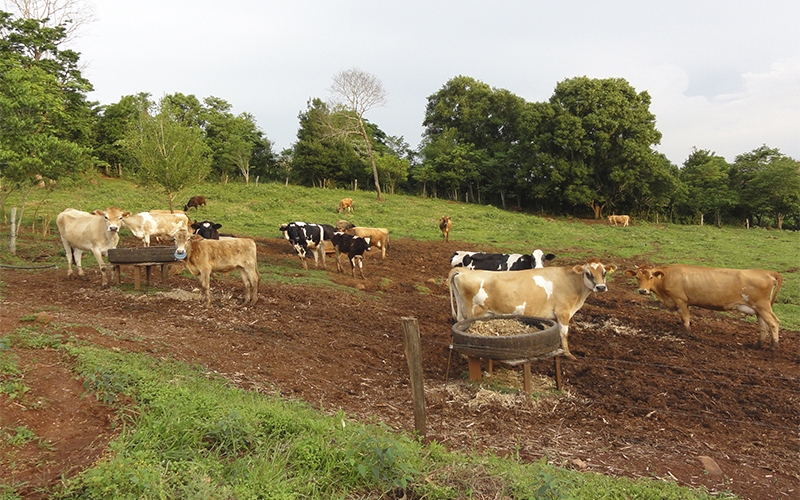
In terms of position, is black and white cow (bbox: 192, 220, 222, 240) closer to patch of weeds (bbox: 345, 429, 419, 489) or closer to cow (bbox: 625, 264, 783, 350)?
patch of weeds (bbox: 345, 429, 419, 489)

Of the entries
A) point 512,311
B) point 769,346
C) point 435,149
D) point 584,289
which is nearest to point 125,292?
point 512,311

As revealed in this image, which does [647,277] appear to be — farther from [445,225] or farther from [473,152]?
[473,152]

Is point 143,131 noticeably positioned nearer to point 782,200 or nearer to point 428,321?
point 428,321

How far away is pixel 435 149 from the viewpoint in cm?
Result: 5369

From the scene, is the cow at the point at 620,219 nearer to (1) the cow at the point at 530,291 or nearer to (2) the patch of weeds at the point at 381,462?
(1) the cow at the point at 530,291

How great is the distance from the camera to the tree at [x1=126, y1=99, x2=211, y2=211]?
22000mm

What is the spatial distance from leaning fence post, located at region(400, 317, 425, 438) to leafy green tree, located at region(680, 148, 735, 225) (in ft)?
163

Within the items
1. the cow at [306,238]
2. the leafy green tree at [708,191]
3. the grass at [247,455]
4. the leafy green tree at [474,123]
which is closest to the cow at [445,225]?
the cow at [306,238]

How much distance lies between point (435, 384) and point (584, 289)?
3.47 metres

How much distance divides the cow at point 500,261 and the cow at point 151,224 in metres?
10.2

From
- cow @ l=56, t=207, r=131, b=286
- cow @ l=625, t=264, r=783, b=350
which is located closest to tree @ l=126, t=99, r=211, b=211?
cow @ l=56, t=207, r=131, b=286

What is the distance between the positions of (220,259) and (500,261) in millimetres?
7479

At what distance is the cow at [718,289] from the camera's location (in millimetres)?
8633

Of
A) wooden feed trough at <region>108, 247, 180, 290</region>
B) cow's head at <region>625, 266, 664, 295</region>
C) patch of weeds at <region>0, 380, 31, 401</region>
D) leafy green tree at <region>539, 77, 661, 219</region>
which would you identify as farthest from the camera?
leafy green tree at <region>539, 77, 661, 219</region>
